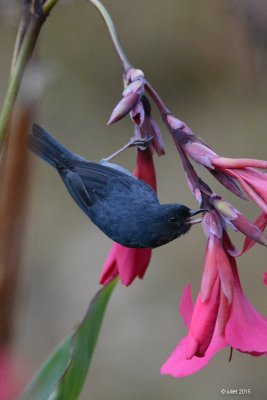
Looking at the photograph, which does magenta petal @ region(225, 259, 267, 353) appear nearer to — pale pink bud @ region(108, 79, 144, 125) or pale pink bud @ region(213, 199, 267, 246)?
pale pink bud @ region(213, 199, 267, 246)

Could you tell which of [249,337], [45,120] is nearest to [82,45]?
[45,120]

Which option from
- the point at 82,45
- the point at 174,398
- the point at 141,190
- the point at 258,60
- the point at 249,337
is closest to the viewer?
the point at 249,337

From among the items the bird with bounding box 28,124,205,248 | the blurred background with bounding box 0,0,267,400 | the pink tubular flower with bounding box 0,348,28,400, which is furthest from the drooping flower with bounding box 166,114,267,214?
the blurred background with bounding box 0,0,267,400

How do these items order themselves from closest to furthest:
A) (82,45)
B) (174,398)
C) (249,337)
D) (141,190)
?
(249,337)
(141,190)
(174,398)
(82,45)

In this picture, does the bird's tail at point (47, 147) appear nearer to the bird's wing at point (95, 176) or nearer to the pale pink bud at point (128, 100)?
the bird's wing at point (95, 176)

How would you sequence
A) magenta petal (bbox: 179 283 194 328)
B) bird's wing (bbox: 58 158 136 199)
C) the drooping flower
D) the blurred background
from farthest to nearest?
1. the blurred background
2. bird's wing (bbox: 58 158 136 199)
3. magenta petal (bbox: 179 283 194 328)
4. the drooping flower

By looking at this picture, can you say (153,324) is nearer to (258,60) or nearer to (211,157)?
(258,60)

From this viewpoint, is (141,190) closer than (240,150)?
Yes

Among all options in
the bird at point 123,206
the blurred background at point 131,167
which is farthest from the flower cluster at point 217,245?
the blurred background at point 131,167
